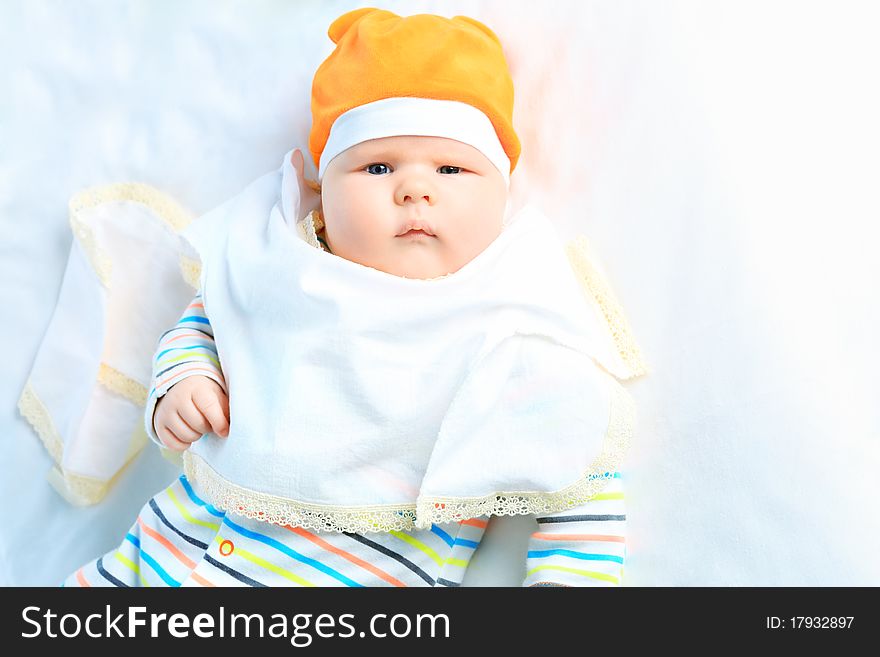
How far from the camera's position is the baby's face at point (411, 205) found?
3.54 feet

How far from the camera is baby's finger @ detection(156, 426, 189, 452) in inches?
44.6

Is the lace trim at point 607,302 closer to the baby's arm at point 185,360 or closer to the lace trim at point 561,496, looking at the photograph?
the lace trim at point 561,496

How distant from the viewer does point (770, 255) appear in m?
1.08

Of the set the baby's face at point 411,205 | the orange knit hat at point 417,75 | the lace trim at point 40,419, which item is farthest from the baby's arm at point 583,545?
the lace trim at point 40,419

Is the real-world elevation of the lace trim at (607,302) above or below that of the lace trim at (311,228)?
below

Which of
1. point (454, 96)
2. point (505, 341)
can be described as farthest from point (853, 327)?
point (454, 96)

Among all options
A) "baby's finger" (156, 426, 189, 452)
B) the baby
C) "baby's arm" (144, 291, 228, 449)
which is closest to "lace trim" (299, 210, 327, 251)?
the baby

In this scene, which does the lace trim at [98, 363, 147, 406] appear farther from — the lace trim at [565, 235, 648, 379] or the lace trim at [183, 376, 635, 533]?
the lace trim at [565, 235, 648, 379]

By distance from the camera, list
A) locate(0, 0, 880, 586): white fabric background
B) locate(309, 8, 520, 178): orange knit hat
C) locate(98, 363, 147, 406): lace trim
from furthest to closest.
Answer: locate(98, 363, 147, 406): lace trim
locate(309, 8, 520, 178): orange knit hat
locate(0, 0, 880, 586): white fabric background

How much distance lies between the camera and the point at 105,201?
1.40 meters

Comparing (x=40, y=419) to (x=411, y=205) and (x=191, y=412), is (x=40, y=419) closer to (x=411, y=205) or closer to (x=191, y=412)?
(x=191, y=412)

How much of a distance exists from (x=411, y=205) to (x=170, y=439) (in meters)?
0.41
